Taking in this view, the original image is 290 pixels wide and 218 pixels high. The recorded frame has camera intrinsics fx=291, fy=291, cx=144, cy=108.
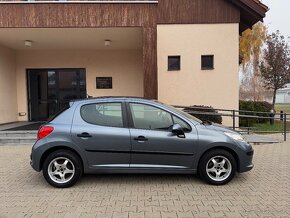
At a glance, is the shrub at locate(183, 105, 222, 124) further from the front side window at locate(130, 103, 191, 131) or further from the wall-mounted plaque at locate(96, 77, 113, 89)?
the front side window at locate(130, 103, 191, 131)

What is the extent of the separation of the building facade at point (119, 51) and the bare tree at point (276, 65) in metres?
6.53

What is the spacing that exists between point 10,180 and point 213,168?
3814 millimetres

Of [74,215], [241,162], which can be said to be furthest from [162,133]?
[74,215]

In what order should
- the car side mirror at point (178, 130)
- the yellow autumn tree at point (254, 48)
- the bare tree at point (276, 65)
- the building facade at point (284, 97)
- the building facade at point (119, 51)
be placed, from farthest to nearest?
1. the building facade at point (284, 97)
2. the yellow autumn tree at point (254, 48)
3. the bare tree at point (276, 65)
4. the building facade at point (119, 51)
5. the car side mirror at point (178, 130)

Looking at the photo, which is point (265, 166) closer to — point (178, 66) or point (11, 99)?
point (178, 66)

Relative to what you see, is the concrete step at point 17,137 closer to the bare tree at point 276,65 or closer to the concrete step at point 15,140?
the concrete step at point 15,140

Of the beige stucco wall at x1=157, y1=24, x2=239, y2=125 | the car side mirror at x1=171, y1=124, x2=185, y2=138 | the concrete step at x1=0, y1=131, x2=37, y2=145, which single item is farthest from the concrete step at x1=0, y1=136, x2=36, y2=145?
the car side mirror at x1=171, y1=124, x2=185, y2=138

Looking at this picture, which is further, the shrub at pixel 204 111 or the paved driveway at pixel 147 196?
the shrub at pixel 204 111

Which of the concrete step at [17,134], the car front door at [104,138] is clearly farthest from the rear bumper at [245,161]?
the concrete step at [17,134]

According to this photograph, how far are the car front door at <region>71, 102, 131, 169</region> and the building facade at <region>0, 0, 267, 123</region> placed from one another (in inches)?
196

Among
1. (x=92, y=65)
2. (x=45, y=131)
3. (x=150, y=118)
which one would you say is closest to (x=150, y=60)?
(x=92, y=65)

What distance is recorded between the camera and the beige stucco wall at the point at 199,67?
34.9ft

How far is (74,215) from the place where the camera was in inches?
155

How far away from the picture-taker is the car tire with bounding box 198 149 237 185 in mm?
5070
